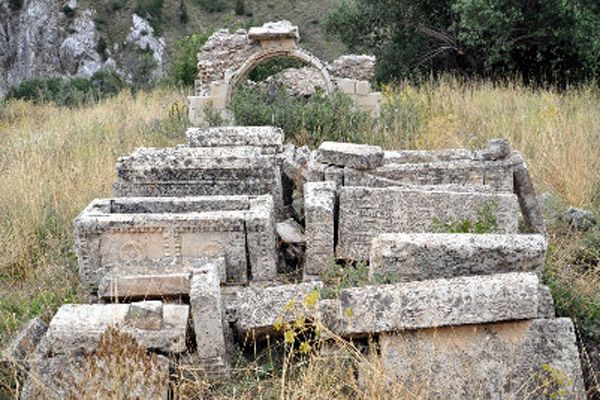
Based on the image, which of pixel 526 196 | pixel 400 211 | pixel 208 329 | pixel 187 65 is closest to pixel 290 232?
pixel 400 211

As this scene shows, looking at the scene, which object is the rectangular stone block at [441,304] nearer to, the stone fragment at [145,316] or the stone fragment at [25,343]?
the stone fragment at [145,316]

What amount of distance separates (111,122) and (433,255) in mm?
8960

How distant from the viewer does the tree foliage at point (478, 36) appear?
13.9m

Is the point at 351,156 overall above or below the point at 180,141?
above

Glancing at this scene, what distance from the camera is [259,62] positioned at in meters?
11.9

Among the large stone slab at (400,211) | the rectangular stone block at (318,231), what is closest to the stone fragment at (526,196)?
the large stone slab at (400,211)

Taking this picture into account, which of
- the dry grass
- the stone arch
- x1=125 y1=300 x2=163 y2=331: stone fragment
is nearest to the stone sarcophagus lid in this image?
the dry grass

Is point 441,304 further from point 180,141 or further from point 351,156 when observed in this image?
point 180,141

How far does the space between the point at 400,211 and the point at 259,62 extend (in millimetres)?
6716

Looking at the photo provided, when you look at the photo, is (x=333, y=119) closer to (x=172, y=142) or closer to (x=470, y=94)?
(x=172, y=142)

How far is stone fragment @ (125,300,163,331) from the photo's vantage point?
14.1 ft

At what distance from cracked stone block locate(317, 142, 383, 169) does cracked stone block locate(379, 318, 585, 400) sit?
260 centimetres

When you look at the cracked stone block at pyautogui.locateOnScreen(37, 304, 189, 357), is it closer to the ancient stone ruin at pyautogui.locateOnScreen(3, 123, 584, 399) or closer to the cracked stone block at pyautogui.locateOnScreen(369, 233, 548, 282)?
the ancient stone ruin at pyautogui.locateOnScreen(3, 123, 584, 399)

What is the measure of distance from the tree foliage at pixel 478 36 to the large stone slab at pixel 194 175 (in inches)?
352
